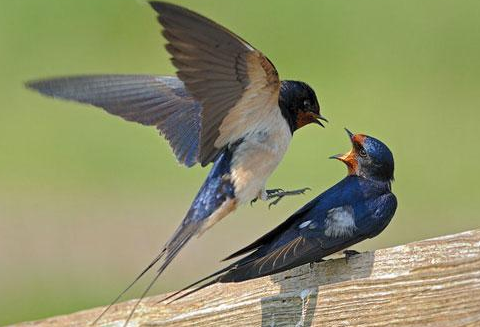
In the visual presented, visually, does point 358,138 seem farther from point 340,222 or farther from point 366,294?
point 366,294

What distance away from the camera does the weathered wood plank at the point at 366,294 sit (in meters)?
3.39

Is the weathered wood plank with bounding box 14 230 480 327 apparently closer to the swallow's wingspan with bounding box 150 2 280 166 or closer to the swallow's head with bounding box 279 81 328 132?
the swallow's wingspan with bounding box 150 2 280 166

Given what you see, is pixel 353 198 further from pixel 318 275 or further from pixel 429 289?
pixel 429 289

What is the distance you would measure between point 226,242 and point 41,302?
1.40 meters

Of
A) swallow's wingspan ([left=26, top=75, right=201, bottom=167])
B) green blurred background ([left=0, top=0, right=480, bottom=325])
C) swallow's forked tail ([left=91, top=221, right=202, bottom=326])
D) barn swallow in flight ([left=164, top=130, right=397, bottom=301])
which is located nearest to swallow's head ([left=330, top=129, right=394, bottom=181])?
barn swallow in flight ([left=164, top=130, right=397, bottom=301])

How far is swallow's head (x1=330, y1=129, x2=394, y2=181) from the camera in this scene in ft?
13.7

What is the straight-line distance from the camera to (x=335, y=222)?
393 centimetres

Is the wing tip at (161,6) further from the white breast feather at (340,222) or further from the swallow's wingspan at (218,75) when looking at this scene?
the white breast feather at (340,222)

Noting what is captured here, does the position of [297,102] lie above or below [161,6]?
above

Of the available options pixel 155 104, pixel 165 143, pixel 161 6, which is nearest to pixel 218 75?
pixel 161 6

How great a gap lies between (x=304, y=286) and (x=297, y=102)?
94cm

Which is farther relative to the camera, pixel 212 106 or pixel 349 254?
pixel 212 106

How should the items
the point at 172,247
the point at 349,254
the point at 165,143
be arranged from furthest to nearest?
the point at 165,143 → the point at 172,247 → the point at 349,254

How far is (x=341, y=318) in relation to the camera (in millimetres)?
3531
